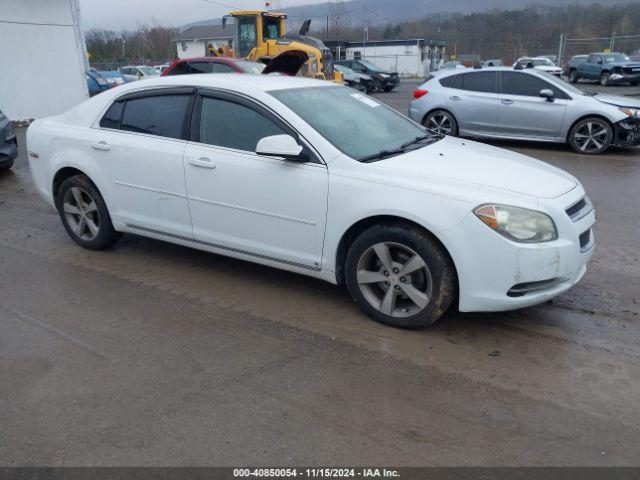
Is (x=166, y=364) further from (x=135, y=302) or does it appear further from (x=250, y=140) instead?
(x=250, y=140)

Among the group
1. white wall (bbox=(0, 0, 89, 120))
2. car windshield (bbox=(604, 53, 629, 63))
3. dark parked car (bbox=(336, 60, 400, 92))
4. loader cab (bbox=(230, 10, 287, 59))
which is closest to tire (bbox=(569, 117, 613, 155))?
loader cab (bbox=(230, 10, 287, 59))

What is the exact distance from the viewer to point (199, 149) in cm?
438

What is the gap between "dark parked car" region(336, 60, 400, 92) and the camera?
3080 centimetres

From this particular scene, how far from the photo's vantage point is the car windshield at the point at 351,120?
408cm

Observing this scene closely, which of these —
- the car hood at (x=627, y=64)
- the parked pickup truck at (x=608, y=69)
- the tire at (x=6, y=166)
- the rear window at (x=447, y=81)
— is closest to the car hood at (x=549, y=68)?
the parked pickup truck at (x=608, y=69)

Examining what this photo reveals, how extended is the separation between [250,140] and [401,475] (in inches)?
103

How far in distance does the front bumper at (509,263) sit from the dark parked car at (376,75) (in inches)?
1120

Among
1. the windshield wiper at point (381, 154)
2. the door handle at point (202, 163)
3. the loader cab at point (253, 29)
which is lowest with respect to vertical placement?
the door handle at point (202, 163)

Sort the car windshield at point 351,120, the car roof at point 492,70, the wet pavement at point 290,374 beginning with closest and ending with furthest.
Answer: the wet pavement at point 290,374
the car windshield at point 351,120
the car roof at point 492,70

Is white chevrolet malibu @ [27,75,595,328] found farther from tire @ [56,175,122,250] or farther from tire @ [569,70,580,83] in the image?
tire @ [569,70,580,83]

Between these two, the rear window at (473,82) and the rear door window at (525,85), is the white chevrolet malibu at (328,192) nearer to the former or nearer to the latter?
the rear door window at (525,85)

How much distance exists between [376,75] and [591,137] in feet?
71.9

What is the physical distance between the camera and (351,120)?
441cm

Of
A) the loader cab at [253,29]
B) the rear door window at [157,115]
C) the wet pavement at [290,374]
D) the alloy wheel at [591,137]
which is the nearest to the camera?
the wet pavement at [290,374]
